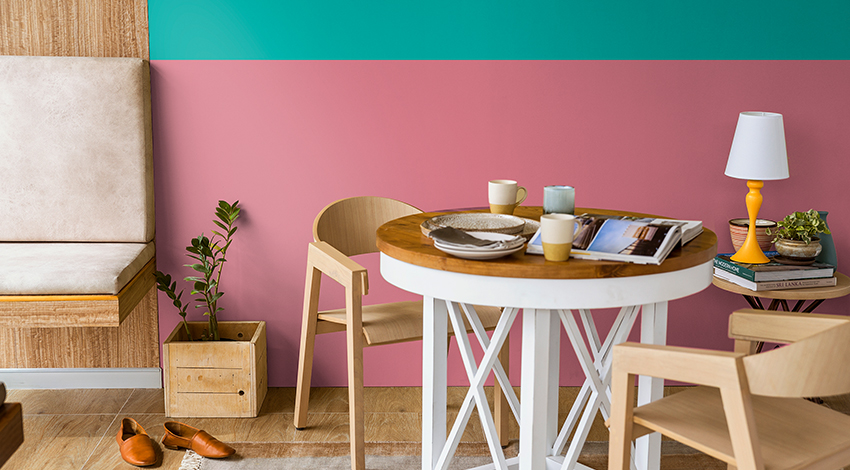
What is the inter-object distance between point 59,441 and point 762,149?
102 inches

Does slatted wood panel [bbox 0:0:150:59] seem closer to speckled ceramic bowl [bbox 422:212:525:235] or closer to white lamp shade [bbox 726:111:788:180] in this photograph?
speckled ceramic bowl [bbox 422:212:525:235]

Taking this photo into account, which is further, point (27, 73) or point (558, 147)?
point (558, 147)

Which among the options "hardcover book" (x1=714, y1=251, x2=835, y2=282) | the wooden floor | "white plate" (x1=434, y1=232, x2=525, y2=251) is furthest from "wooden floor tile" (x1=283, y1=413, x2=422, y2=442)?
"hardcover book" (x1=714, y1=251, x2=835, y2=282)

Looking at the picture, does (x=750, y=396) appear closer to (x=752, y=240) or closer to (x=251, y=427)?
(x=752, y=240)

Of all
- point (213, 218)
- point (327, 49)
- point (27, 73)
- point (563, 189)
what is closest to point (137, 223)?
point (213, 218)

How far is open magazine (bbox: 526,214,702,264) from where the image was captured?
1473 mm

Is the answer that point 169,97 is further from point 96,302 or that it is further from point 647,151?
point 647,151

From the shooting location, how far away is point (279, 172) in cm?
269

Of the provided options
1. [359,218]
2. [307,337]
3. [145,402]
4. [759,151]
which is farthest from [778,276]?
[145,402]

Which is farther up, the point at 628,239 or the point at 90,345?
the point at 628,239

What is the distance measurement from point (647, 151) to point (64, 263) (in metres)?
2.13

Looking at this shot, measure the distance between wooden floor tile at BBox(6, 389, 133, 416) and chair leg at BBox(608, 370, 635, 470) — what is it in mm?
1935

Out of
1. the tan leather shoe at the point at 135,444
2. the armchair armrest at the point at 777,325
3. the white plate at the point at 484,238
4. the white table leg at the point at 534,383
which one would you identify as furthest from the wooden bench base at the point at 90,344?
the armchair armrest at the point at 777,325

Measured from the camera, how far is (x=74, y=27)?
8.45 ft
